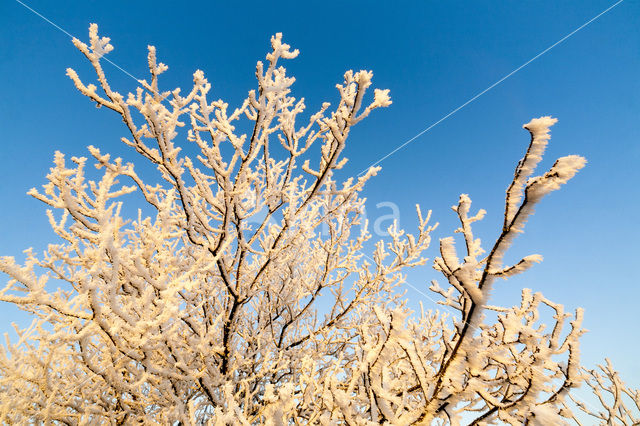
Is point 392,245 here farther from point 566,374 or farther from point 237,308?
point 566,374

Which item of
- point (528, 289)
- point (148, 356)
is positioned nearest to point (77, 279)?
point (148, 356)

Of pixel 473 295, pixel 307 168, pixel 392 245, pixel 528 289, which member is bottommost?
pixel 473 295

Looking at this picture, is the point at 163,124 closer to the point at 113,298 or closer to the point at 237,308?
the point at 113,298

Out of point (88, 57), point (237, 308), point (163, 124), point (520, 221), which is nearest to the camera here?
point (520, 221)

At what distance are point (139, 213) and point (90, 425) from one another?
261 cm

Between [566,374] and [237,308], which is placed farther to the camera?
[237,308]

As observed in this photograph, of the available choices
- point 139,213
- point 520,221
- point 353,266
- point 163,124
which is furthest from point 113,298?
point 353,266

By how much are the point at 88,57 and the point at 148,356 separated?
2021 mm

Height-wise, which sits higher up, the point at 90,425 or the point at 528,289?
the point at 528,289

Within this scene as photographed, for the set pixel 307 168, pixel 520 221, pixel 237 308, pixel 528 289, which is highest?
pixel 307 168

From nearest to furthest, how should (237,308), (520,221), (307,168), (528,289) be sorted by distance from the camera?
(520,221)
(528,289)
(307,168)
(237,308)

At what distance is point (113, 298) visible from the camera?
146 cm

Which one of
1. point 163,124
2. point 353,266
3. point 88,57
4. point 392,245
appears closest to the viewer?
point 88,57

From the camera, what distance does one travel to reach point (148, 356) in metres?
1.88
